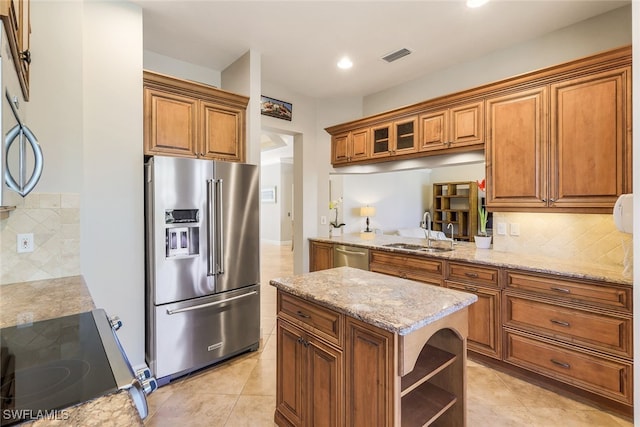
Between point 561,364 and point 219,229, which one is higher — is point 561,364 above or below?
below

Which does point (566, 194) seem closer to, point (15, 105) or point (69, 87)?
point (15, 105)

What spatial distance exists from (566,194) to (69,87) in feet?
12.5

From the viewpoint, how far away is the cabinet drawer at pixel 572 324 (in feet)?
6.42

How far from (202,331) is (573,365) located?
284 centimetres

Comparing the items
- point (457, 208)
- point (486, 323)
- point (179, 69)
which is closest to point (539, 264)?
point (486, 323)

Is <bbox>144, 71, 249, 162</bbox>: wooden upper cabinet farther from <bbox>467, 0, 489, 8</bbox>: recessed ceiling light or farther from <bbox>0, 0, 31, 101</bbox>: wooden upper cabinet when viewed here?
<bbox>467, 0, 489, 8</bbox>: recessed ceiling light

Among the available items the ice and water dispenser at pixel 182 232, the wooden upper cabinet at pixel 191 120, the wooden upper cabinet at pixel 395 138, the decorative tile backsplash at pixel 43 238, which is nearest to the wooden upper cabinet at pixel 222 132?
the wooden upper cabinet at pixel 191 120

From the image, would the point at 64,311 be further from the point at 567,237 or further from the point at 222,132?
the point at 567,237

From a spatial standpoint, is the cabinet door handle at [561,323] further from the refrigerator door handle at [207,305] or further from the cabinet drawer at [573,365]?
the refrigerator door handle at [207,305]

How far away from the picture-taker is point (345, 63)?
132 inches

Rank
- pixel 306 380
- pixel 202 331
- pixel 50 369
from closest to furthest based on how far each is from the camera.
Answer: pixel 50 369
pixel 306 380
pixel 202 331

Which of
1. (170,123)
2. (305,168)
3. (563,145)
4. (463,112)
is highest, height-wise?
(463,112)

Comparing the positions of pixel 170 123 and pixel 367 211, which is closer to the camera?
pixel 170 123

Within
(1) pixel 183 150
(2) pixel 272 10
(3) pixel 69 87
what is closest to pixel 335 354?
(1) pixel 183 150
